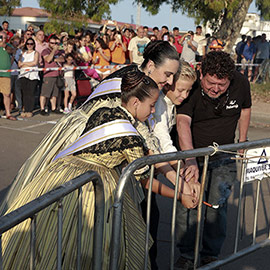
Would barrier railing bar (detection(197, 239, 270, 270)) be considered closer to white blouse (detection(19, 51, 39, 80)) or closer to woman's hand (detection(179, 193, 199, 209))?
woman's hand (detection(179, 193, 199, 209))

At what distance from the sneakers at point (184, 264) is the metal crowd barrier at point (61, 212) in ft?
4.73

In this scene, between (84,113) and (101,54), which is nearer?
(84,113)

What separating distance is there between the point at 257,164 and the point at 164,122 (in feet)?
2.51

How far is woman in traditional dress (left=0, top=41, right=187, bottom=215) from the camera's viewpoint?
146 inches

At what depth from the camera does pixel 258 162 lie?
3.97 metres

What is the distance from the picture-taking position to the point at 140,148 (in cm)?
321

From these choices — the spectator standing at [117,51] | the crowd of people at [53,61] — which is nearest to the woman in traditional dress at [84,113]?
the crowd of people at [53,61]

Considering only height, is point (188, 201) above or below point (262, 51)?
above

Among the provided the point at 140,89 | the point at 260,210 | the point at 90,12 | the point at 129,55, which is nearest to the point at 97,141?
the point at 140,89

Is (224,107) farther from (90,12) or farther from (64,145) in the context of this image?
(90,12)

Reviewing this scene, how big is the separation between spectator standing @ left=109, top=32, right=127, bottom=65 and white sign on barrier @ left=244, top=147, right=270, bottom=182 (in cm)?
1167

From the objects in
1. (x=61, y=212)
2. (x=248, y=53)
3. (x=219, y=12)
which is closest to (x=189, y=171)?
(x=61, y=212)

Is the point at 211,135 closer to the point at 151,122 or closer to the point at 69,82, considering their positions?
the point at 151,122

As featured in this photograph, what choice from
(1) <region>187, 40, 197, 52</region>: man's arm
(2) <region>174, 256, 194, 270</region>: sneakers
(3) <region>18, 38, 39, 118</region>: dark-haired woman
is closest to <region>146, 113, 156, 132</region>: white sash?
(2) <region>174, 256, 194, 270</region>: sneakers
